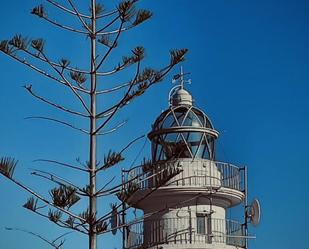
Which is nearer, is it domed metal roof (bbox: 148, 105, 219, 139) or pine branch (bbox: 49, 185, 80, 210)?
pine branch (bbox: 49, 185, 80, 210)

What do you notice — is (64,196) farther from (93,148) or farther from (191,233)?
(191,233)

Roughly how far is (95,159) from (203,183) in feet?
27.0

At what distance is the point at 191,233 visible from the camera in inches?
673

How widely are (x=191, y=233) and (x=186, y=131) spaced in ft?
8.60

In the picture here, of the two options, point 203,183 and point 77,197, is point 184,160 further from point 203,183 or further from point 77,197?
point 77,197

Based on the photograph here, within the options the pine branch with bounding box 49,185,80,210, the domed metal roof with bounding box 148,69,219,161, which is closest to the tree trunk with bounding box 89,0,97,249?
the pine branch with bounding box 49,185,80,210

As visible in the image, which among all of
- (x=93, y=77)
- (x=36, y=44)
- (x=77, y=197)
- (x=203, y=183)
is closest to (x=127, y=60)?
(x=93, y=77)

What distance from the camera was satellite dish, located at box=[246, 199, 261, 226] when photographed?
1767 centimetres

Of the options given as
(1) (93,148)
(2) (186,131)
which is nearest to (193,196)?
(2) (186,131)

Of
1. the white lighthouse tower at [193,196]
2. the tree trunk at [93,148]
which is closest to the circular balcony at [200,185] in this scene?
the white lighthouse tower at [193,196]

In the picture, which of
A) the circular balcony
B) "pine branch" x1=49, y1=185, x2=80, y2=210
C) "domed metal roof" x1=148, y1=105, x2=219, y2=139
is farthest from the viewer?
"domed metal roof" x1=148, y1=105, x2=219, y2=139

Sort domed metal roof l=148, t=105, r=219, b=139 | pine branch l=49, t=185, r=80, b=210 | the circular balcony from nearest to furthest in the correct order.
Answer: pine branch l=49, t=185, r=80, b=210
the circular balcony
domed metal roof l=148, t=105, r=219, b=139

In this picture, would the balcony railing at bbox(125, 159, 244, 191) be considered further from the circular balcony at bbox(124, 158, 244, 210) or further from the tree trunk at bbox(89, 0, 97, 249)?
the tree trunk at bbox(89, 0, 97, 249)

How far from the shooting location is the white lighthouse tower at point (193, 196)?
56.3ft
